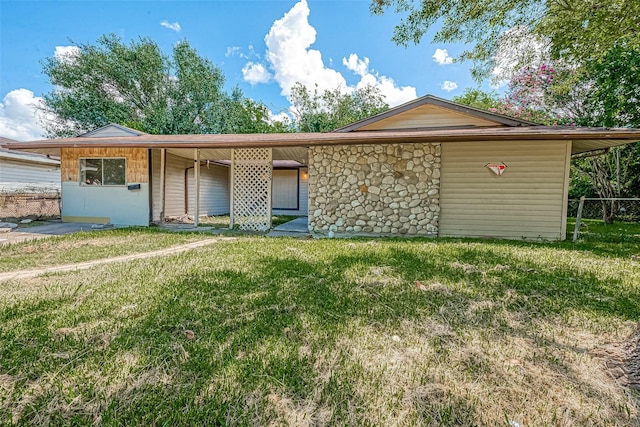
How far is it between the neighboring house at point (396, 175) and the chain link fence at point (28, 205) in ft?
6.30

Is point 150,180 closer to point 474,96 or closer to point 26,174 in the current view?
point 26,174

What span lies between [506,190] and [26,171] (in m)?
18.4

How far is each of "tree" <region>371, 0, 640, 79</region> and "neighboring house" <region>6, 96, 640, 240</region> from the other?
2.03 m

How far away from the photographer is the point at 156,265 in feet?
13.5

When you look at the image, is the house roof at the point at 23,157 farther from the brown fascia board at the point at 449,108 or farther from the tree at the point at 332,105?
the tree at the point at 332,105

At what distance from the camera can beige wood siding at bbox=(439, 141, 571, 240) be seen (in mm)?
6605

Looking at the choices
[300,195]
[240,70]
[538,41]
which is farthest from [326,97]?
[538,41]

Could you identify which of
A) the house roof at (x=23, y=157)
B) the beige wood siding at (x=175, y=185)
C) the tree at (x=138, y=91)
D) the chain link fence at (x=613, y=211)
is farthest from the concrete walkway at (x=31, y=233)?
the chain link fence at (x=613, y=211)

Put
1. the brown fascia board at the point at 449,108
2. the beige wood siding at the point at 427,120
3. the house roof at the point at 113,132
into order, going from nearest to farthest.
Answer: the brown fascia board at the point at 449,108, the beige wood siding at the point at 427,120, the house roof at the point at 113,132

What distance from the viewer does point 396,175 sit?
7.32 metres

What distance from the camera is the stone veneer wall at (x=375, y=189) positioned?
7164 mm

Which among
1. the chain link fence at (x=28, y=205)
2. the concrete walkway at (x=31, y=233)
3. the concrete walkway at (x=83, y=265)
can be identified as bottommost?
the concrete walkway at (x=83, y=265)

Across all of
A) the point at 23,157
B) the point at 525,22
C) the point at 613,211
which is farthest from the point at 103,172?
the point at 613,211

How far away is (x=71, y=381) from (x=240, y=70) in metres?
24.8
